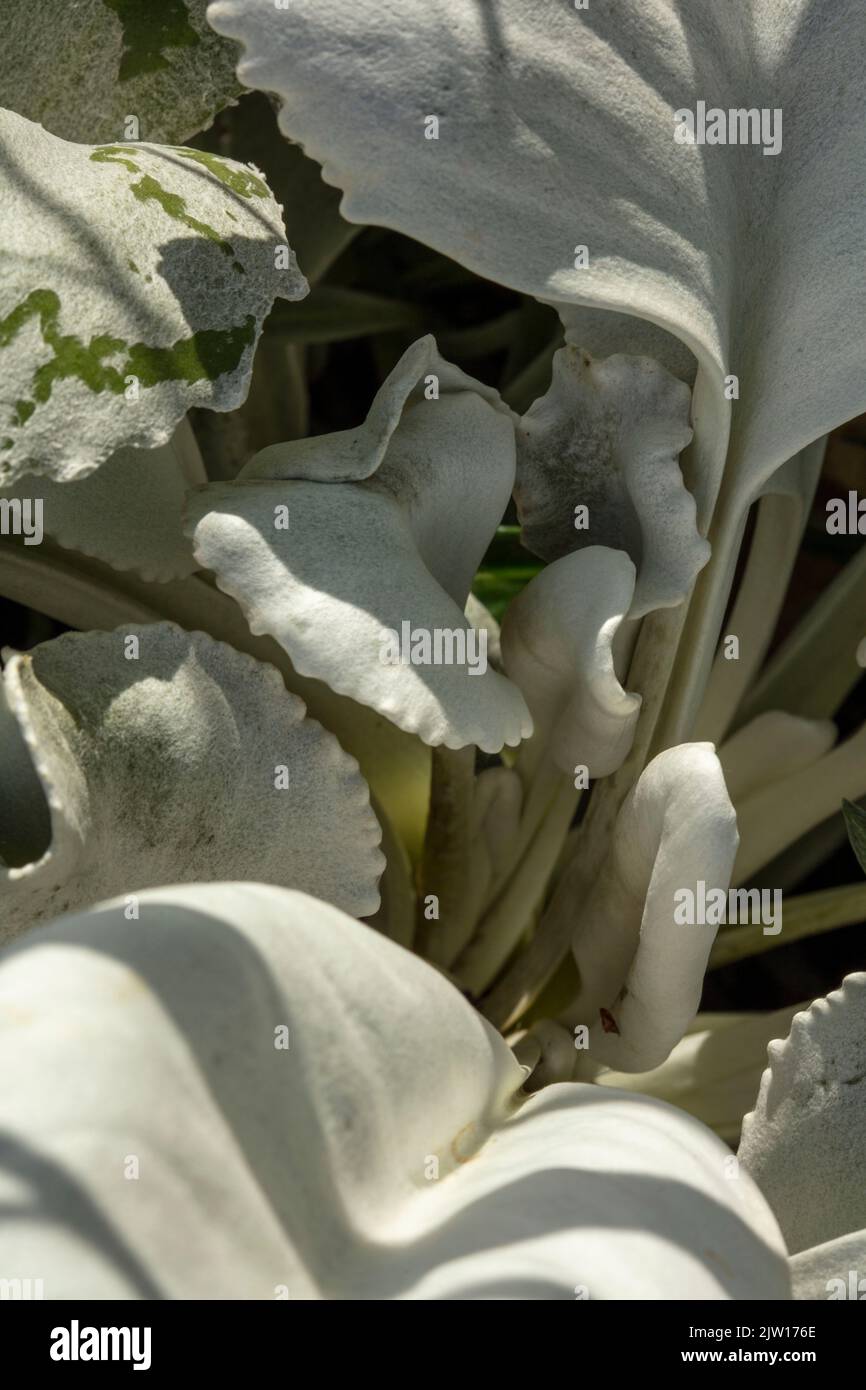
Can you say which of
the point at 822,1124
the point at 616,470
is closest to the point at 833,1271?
the point at 822,1124

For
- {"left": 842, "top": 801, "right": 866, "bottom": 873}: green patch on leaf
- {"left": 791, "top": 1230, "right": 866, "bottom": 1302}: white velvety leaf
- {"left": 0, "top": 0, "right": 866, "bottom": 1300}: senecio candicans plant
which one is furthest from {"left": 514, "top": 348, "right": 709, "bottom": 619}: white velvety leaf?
{"left": 791, "top": 1230, "right": 866, "bottom": 1302}: white velvety leaf

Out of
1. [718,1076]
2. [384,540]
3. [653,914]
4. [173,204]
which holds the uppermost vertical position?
[173,204]

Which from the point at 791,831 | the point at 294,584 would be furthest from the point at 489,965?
the point at 294,584

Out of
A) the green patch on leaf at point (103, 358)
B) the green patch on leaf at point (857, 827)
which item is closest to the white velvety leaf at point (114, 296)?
the green patch on leaf at point (103, 358)

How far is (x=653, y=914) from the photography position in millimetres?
475

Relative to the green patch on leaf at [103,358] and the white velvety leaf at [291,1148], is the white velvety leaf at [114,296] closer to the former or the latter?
the green patch on leaf at [103,358]

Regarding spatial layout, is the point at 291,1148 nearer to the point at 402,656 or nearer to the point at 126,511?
the point at 402,656

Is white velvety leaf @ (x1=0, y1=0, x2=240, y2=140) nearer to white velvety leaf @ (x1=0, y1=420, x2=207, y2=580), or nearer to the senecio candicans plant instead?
the senecio candicans plant

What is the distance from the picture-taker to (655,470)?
51cm

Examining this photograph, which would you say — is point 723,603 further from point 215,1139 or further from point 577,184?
point 215,1139

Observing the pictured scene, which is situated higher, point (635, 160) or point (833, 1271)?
point (635, 160)

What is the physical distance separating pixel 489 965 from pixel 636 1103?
0.70 feet

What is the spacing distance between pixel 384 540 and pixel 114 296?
0.39 ft

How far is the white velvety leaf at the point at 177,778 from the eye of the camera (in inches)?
17.8
